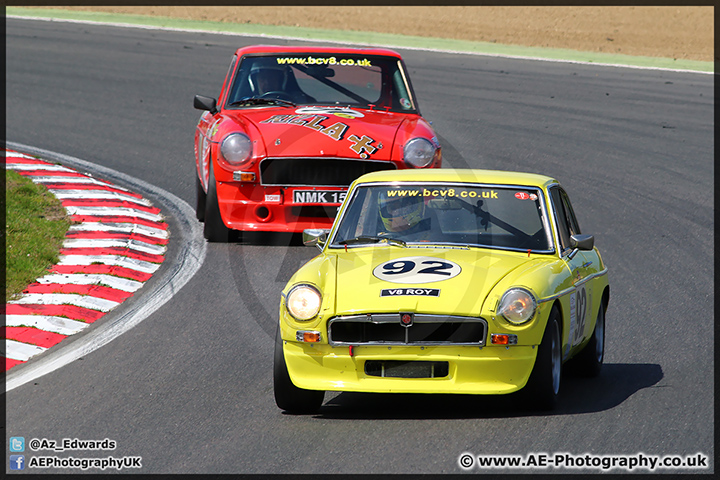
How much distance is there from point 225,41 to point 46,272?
52.4ft

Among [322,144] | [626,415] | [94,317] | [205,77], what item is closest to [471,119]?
[205,77]

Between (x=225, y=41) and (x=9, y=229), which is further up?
(x=225, y=41)

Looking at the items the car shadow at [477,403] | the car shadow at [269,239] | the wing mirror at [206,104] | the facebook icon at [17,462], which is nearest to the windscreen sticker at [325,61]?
the wing mirror at [206,104]

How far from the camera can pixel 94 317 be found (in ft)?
24.7

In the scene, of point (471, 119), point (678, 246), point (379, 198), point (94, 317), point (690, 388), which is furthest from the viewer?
point (471, 119)

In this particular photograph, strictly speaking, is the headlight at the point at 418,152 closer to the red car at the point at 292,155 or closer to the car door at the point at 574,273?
the red car at the point at 292,155

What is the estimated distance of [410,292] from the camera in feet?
17.4

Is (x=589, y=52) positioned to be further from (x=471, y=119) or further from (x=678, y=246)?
(x=678, y=246)

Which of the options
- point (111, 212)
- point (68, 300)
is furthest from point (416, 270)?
point (111, 212)

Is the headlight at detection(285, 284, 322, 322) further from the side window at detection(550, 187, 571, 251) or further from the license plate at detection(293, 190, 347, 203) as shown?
the license plate at detection(293, 190, 347, 203)

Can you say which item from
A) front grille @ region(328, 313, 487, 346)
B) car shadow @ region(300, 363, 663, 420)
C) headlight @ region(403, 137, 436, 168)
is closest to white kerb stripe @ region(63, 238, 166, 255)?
headlight @ region(403, 137, 436, 168)

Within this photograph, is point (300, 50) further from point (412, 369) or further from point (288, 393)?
point (412, 369)

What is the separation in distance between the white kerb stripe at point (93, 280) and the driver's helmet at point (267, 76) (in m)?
2.79

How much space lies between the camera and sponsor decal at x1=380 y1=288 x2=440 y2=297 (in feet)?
17.4
